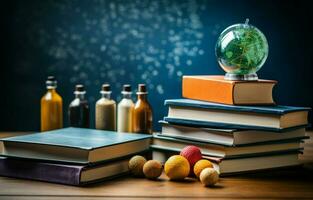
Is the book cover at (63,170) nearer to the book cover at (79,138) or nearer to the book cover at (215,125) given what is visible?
the book cover at (79,138)

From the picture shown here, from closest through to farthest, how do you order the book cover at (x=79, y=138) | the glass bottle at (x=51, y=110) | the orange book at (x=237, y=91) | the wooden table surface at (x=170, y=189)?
the wooden table surface at (x=170, y=189) → the book cover at (x=79, y=138) → the orange book at (x=237, y=91) → the glass bottle at (x=51, y=110)

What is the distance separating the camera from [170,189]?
4.17 feet

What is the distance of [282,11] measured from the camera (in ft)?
6.58

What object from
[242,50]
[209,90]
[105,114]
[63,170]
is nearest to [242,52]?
[242,50]

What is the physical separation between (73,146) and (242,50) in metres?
0.49

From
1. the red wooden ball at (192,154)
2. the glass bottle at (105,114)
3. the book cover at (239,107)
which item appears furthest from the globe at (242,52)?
the glass bottle at (105,114)

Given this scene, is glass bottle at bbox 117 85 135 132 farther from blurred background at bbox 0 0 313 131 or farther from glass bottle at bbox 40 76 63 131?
blurred background at bbox 0 0 313 131

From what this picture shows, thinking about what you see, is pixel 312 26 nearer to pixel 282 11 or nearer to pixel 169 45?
pixel 282 11

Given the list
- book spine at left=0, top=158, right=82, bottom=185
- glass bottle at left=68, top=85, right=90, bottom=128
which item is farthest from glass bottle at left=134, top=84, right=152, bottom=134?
book spine at left=0, top=158, right=82, bottom=185

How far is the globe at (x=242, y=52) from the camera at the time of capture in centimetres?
151

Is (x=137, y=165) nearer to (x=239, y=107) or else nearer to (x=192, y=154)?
(x=192, y=154)

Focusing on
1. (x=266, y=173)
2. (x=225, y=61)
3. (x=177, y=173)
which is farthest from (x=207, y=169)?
(x=225, y=61)

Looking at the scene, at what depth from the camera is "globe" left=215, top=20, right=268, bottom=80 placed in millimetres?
1514

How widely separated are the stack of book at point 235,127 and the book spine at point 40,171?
0.93ft
